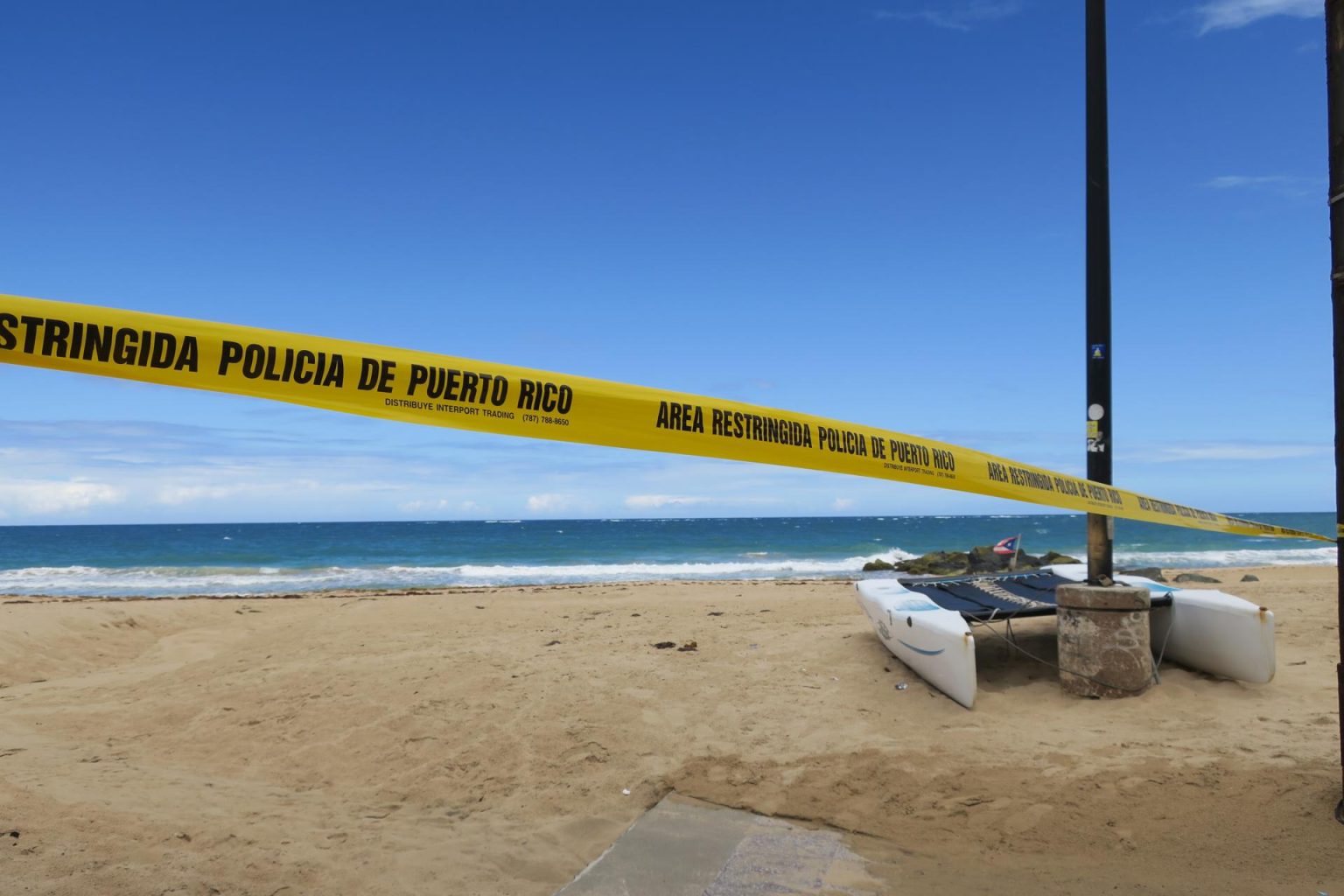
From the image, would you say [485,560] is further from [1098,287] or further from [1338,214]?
[1338,214]

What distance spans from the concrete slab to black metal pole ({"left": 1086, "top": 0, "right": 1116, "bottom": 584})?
3359 millimetres

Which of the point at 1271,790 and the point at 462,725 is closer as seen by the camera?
the point at 1271,790

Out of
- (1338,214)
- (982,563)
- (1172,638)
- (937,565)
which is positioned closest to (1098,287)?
(1338,214)

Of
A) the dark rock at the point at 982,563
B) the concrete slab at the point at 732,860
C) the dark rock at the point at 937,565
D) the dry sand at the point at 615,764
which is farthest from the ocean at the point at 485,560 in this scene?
the concrete slab at the point at 732,860

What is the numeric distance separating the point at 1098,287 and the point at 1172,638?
304 cm

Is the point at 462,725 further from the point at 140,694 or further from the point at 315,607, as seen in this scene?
the point at 315,607

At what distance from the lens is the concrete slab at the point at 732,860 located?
12.1 ft

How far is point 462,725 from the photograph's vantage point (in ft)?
20.5

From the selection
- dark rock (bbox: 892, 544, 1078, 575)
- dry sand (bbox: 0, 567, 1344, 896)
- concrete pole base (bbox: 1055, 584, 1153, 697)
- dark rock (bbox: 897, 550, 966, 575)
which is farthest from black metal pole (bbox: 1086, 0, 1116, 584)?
dark rock (bbox: 897, 550, 966, 575)

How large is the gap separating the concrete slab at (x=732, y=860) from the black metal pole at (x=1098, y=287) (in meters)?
3.36

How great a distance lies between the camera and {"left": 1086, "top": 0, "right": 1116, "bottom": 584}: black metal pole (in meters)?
6.20

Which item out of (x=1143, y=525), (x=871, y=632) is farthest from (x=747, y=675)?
(x=1143, y=525)

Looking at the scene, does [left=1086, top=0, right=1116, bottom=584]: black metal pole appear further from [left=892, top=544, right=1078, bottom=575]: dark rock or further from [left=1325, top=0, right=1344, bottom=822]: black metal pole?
[left=892, top=544, right=1078, bottom=575]: dark rock

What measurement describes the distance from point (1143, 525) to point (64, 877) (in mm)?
75127
